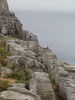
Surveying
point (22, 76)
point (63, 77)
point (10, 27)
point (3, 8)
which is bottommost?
point (63, 77)

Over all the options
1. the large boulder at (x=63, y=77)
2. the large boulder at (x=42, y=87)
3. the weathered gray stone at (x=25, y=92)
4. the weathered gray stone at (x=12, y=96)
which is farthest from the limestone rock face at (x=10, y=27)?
the weathered gray stone at (x=12, y=96)

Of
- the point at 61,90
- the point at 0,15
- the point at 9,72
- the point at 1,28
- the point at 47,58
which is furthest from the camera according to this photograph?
the point at 0,15

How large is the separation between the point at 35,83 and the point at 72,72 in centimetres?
601

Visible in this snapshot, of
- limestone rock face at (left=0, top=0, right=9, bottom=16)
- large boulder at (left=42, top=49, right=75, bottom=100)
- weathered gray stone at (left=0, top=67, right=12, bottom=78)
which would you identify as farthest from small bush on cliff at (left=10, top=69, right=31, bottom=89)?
limestone rock face at (left=0, top=0, right=9, bottom=16)

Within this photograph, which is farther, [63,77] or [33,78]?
[63,77]

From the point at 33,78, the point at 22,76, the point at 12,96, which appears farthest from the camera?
the point at 22,76

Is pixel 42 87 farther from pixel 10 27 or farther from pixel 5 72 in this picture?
pixel 10 27

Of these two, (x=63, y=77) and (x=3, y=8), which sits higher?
(x=3, y=8)

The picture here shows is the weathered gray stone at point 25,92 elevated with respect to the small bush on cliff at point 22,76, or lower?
lower

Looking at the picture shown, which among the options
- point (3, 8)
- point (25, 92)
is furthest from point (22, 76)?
point (3, 8)

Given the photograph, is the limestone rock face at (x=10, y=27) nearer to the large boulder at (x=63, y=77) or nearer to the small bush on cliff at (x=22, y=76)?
the large boulder at (x=63, y=77)

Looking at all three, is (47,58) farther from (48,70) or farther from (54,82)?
(54,82)

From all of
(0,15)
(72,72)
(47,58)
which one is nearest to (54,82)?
(72,72)

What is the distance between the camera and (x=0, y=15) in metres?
67.3
